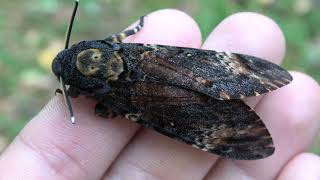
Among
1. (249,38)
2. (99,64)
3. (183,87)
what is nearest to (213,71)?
(183,87)

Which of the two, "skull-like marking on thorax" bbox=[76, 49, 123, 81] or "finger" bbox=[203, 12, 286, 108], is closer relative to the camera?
"skull-like marking on thorax" bbox=[76, 49, 123, 81]

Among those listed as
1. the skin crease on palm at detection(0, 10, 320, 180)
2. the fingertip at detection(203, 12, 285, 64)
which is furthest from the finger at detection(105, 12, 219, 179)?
the fingertip at detection(203, 12, 285, 64)

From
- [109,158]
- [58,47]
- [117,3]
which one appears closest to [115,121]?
[109,158]

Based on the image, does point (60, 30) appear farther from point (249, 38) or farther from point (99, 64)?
point (249, 38)

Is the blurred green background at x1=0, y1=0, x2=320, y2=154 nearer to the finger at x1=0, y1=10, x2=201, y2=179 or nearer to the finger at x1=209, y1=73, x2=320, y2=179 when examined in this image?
the finger at x1=209, y1=73, x2=320, y2=179

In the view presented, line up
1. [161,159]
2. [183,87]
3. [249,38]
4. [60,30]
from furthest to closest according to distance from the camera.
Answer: [60,30]
[249,38]
[161,159]
[183,87]

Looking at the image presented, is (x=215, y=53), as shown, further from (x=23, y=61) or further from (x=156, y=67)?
(x=23, y=61)

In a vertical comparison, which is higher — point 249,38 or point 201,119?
point 249,38
